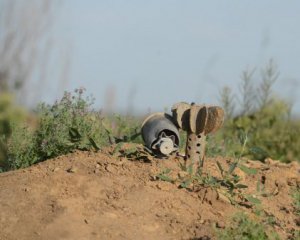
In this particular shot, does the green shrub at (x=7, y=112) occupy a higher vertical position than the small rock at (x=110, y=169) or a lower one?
lower

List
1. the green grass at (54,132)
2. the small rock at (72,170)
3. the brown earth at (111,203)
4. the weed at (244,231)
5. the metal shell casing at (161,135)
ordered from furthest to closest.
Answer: the green grass at (54,132) < the metal shell casing at (161,135) < the small rock at (72,170) < the brown earth at (111,203) < the weed at (244,231)

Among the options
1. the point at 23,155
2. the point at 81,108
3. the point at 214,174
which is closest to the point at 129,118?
the point at 81,108

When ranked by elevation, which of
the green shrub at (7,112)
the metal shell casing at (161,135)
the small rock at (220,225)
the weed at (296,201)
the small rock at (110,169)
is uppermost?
the metal shell casing at (161,135)

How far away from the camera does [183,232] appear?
410 centimetres

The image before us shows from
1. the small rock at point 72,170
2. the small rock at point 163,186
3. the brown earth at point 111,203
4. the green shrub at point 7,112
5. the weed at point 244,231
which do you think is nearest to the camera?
the weed at point 244,231

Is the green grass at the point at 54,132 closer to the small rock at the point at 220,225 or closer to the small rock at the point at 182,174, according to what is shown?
the small rock at the point at 182,174

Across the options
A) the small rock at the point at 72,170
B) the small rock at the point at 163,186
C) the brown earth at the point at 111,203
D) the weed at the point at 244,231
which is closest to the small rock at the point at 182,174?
the brown earth at the point at 111,203

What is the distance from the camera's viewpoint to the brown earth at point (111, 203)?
13.5ft

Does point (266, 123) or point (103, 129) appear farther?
point (266, 123)

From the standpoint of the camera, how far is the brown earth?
4105 millimetres

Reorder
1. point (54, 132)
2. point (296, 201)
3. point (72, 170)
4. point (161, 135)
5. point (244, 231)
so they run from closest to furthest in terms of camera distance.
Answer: point (244, 231) < point (72, 170) < point (296, 201) < point (161, 135) < point (54, 132)

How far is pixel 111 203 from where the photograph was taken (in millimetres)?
4336

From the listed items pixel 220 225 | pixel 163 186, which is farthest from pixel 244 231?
pixel 163 186

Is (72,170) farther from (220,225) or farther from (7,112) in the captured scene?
(7,112)
